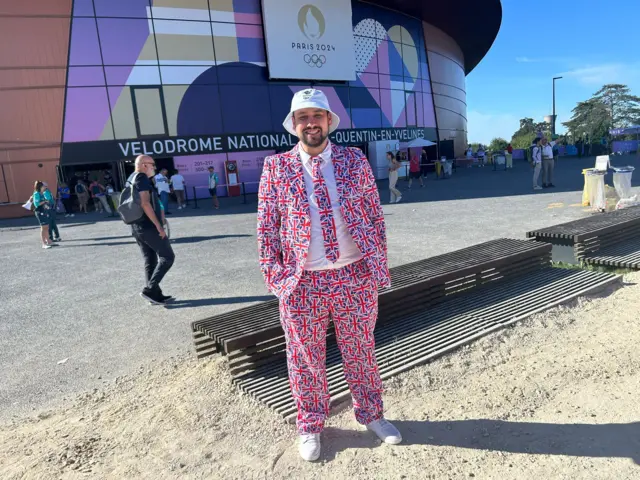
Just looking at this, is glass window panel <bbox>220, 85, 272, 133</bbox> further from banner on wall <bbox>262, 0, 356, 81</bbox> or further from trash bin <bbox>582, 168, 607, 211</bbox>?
trash bin <bbox>582, 168, 607, 211</bbox>

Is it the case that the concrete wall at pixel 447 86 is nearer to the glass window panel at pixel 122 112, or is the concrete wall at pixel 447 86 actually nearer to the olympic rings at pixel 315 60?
the olympic rings at pixel 315 60

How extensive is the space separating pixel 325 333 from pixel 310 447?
0.65 m

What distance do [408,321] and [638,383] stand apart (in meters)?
1.80

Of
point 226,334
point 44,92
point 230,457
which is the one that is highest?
point 44,92

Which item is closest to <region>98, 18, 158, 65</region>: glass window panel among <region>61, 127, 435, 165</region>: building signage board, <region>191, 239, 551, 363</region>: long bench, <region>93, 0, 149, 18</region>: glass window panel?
<region>93, 0, 149, 18</region>: glass window panel

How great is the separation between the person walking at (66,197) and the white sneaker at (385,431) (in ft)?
66.7

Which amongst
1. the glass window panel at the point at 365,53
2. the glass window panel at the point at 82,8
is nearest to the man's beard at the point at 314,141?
the glass window panel at the point at 82,8

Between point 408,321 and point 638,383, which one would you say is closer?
point 638,383

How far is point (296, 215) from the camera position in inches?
93.7

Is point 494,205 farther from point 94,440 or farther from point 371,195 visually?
point 94,440

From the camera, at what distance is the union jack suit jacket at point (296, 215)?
7.83ft

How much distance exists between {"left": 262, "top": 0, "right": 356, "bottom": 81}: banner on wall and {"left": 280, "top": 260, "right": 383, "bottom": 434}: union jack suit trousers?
2247 cm

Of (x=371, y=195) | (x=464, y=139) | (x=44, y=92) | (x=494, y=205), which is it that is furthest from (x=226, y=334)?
(x=464, y=139)

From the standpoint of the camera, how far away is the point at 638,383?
9.84ft
